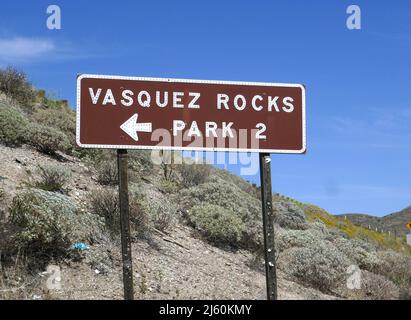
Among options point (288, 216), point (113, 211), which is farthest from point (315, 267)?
point (288, 216)

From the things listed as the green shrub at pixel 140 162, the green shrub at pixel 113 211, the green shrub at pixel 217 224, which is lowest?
the green shrub at pixel 217 224

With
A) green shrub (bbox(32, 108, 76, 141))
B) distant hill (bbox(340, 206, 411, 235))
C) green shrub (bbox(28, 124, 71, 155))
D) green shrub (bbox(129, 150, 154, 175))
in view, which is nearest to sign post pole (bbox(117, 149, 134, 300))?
green shrub (bbox(28, 124, 71, 155))

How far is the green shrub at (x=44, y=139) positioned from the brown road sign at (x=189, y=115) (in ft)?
29.9

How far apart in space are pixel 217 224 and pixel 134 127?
7270mm

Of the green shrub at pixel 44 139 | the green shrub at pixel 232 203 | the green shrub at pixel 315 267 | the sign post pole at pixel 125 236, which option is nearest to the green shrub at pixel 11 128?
the green shrub at pixel 44 139

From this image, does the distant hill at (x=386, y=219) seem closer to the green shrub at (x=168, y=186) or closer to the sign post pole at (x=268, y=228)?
the green shrub at (x=168, y=186)

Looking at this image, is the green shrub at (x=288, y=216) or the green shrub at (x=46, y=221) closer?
the green shrub at (x=46, y=221)

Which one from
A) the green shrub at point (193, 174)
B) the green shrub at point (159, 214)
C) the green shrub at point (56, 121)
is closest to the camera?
the green shrub at point (159, 214)

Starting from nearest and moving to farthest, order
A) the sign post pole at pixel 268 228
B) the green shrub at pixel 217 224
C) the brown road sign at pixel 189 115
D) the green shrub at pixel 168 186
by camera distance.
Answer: the brown road sign at pixel 189 115 → the sign post pole at pixel 268 228 → the green shrub at pixel 217 224 → the green shrub at pixel 168 186

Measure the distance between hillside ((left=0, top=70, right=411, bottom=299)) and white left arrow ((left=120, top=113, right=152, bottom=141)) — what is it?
3.26 metres

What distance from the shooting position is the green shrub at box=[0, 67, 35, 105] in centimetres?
1939

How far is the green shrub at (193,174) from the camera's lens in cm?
1732
